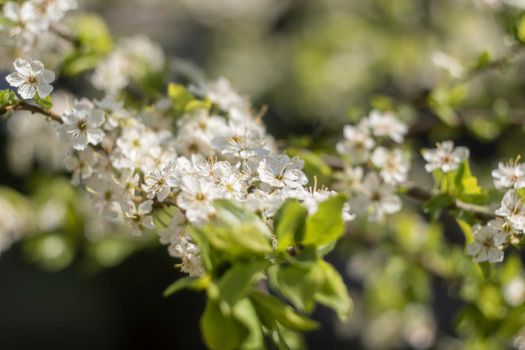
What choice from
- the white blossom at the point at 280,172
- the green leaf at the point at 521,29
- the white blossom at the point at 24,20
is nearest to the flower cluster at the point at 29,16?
the white blossom at the point at 24,20

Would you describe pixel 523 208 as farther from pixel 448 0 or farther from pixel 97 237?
pixel 448 0

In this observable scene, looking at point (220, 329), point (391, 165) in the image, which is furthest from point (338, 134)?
point (220, 329)

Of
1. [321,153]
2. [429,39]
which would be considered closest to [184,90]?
[321,153]

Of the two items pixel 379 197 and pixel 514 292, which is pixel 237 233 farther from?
pixel 514 292

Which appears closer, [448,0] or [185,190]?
[185,190]

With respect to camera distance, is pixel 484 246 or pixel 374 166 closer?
pixel 484 246

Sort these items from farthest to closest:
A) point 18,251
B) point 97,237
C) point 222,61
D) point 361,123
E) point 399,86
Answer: point 18,251 → point 222,61 → point 399,86 → point 97,237 → point 361,123

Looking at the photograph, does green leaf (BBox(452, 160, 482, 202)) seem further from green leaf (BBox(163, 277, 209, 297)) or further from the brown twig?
green leaf (BBox(163, 277, 209, 297))

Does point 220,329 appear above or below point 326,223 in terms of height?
below
